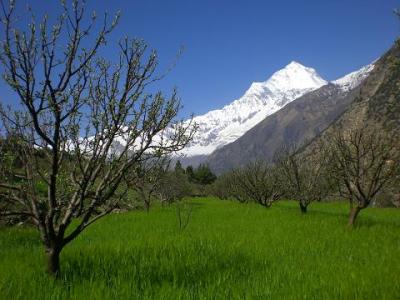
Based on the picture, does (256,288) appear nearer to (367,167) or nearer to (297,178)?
(367,167)

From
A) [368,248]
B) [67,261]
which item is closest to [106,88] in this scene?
[67,261]

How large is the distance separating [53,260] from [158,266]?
2.73 m

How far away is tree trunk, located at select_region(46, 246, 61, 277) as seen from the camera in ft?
28.0

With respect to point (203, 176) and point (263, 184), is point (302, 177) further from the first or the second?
point (203, 176)

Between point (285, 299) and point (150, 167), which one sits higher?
point (150, 167)

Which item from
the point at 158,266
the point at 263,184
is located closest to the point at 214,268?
the point at 158,266

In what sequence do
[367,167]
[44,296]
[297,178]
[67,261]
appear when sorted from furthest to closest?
1. [297,178]
2. [367,167]
3. [67,261]
4. [44,296]

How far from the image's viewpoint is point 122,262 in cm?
1059

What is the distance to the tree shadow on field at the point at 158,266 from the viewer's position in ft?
29.0

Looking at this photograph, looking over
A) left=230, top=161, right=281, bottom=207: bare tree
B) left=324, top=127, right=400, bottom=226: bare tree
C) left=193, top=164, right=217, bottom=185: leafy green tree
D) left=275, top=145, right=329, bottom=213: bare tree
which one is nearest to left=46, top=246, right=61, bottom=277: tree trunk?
left=324, top=127, right=400, bottom=226: bare tree

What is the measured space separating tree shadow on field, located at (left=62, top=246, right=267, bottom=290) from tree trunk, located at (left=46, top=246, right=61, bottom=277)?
0.78ft

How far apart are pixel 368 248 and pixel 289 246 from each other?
8.31ft

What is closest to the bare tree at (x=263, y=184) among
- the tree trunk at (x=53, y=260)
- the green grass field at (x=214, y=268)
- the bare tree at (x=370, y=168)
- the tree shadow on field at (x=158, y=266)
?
the bare tree at (x=370, y=168)

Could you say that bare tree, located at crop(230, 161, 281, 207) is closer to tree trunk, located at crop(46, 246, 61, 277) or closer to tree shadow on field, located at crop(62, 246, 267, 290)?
tree shadow on field, located at crop(62, 246, 267, 290)
